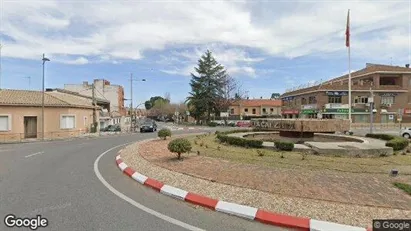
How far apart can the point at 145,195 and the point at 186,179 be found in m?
1.63

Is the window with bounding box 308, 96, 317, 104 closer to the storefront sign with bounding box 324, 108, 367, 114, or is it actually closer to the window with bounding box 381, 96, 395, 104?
the storefront sign with bounding box 324, 108, 367, 114

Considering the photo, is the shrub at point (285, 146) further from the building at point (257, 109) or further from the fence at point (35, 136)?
the building at point (257, 109)

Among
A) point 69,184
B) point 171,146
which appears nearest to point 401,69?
point 171,146

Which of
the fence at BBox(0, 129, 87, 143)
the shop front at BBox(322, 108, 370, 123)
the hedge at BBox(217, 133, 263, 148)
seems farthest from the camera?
the shop front at BBox(322, 108, 370, 123)

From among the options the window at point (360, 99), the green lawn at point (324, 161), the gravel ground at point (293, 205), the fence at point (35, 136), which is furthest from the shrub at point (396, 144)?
the window at point (360, 99)

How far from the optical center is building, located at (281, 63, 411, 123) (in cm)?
6228

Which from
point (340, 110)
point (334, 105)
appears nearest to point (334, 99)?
point (334, 105)

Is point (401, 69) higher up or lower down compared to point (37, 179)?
higher up

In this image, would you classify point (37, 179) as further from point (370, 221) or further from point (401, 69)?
point (401, 69)

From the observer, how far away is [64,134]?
37.3m

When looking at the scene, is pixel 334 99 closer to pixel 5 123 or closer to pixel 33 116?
pixel 33 116

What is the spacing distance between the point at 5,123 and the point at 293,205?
34.2 metres

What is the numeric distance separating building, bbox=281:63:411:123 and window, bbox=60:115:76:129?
42.8 m

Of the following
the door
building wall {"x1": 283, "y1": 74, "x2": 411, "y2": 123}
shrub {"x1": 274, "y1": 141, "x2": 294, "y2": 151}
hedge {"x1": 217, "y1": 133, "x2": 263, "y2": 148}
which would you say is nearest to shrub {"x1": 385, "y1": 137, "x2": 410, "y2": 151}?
shrub {"x1": 274, "y1": 141, "x2": 294, "y2": 151}
